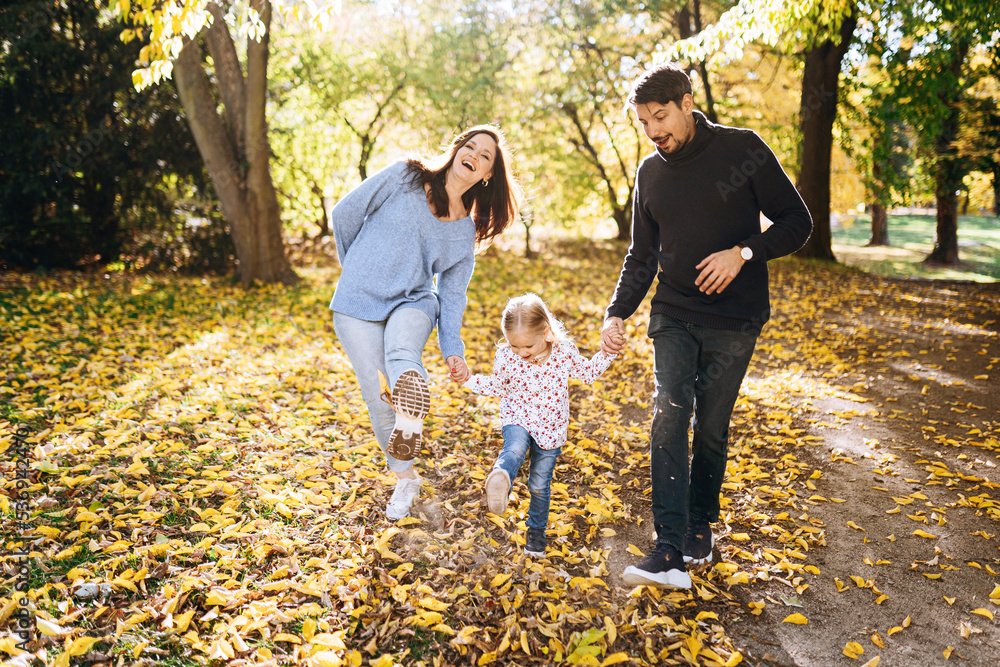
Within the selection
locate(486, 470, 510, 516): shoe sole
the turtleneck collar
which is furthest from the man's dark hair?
locate(486, 470, 510, 516): shoe sole

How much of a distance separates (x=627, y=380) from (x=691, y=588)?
3456 mm

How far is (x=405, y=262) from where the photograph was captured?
3.16 metres

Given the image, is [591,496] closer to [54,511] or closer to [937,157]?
[54,511]

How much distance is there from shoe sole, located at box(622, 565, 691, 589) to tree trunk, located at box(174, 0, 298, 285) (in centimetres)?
880

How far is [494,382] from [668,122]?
4.75 feet

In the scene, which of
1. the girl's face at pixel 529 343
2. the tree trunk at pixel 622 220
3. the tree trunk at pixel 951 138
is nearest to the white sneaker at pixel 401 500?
the girl's face at pixel 529 343

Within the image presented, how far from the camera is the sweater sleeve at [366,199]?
3.18 meters

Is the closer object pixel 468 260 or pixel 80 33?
pixel 468 260

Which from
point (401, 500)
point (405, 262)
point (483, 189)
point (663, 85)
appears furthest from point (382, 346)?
point (663, 85)

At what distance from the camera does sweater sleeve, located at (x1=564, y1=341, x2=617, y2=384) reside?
2.89 meters

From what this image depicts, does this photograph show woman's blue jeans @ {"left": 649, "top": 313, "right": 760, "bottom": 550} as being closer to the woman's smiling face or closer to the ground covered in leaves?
the ground covered in leaves

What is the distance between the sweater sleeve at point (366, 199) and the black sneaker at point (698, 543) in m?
2.31

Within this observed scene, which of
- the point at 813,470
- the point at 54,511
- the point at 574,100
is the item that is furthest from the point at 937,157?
the point at 54,511

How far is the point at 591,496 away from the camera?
3867 mm
